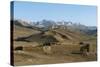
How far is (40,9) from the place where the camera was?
8.17 ft

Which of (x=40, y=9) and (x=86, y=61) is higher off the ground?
(x=40, y=9)

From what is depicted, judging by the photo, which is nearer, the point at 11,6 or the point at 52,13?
the point at 11,6

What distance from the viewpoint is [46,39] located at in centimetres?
251

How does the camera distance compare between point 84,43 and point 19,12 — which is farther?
point 84,43

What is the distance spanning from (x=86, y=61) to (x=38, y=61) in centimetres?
68

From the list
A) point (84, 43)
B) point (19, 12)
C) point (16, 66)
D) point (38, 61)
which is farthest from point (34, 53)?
point (84, 43)

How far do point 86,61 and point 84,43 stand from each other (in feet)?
0.80

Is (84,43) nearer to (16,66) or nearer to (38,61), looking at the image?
(38,61)
